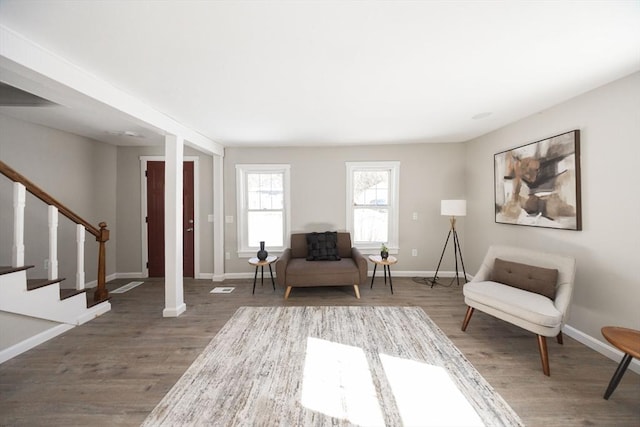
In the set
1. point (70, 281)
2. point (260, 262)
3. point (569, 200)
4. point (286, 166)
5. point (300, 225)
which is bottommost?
point (70, 281)

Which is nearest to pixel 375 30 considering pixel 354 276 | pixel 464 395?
pixel 464 395

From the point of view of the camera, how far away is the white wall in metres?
1.98

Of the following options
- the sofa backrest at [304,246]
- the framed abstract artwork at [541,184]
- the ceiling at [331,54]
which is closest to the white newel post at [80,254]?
the ceiling at [331,54]

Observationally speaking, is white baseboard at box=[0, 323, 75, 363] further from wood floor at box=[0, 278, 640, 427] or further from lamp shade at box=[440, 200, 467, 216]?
lamp shade at box=[440, 200, 467, 216]

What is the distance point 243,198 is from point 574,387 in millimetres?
4532

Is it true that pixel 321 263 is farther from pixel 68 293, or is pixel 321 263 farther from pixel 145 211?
pixel 145 211

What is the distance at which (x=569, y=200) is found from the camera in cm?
242

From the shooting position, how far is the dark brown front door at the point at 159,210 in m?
4.31

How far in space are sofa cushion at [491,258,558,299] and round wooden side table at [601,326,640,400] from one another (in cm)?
59

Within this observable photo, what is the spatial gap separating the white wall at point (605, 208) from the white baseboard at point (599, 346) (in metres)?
0.04

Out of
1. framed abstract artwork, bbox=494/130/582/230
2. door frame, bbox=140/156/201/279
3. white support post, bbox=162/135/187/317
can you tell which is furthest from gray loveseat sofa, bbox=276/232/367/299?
framed abstract artwork, bbox=494/130/582/230

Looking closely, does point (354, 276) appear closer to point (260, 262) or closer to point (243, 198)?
point (260, 262)

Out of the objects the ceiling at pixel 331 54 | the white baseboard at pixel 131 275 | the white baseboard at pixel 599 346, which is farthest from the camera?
the white baseboard at pixel 131 275

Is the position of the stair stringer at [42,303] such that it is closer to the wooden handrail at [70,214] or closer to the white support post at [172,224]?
the wooden handrail at [70,214]
